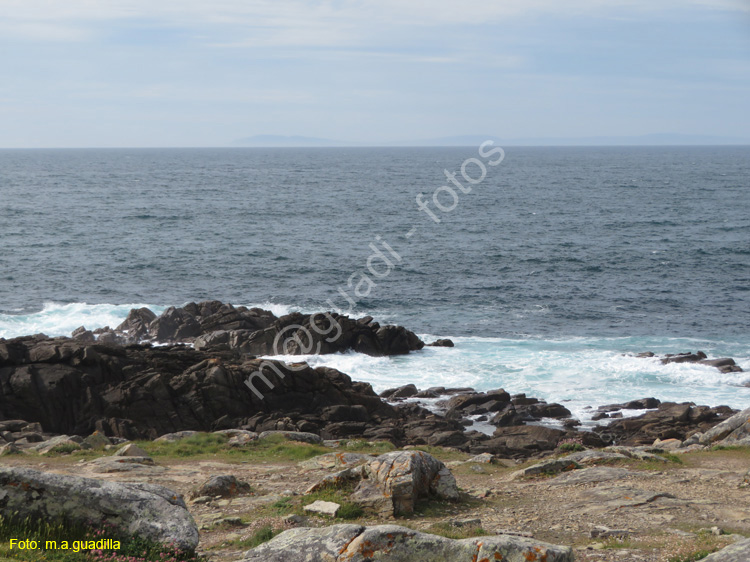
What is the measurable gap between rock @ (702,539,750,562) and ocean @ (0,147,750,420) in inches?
960

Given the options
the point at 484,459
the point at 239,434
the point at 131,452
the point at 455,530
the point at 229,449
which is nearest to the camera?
the point at 455,530

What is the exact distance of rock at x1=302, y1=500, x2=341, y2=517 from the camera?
13664 millimetres

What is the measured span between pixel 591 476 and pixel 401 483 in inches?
213

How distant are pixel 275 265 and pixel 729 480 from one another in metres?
52.9

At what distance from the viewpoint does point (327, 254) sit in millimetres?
71312

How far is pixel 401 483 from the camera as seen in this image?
46.2ft

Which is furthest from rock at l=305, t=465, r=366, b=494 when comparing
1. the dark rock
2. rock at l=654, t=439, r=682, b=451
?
the dark rock

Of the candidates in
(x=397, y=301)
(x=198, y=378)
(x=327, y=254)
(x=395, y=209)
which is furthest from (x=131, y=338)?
(x=395, y=209)

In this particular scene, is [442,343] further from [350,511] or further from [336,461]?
[350,511]

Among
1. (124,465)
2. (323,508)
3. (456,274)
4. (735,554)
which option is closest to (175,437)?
(124,465)

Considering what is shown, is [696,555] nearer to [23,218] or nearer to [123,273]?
[123,273]

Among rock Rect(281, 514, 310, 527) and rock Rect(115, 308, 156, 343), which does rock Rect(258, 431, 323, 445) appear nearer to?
rock Rect(281, 514, 310, 527)

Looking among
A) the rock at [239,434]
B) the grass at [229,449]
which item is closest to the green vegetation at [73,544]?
the grass at [229,449]

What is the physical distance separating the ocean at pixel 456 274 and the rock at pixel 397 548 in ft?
81.3
